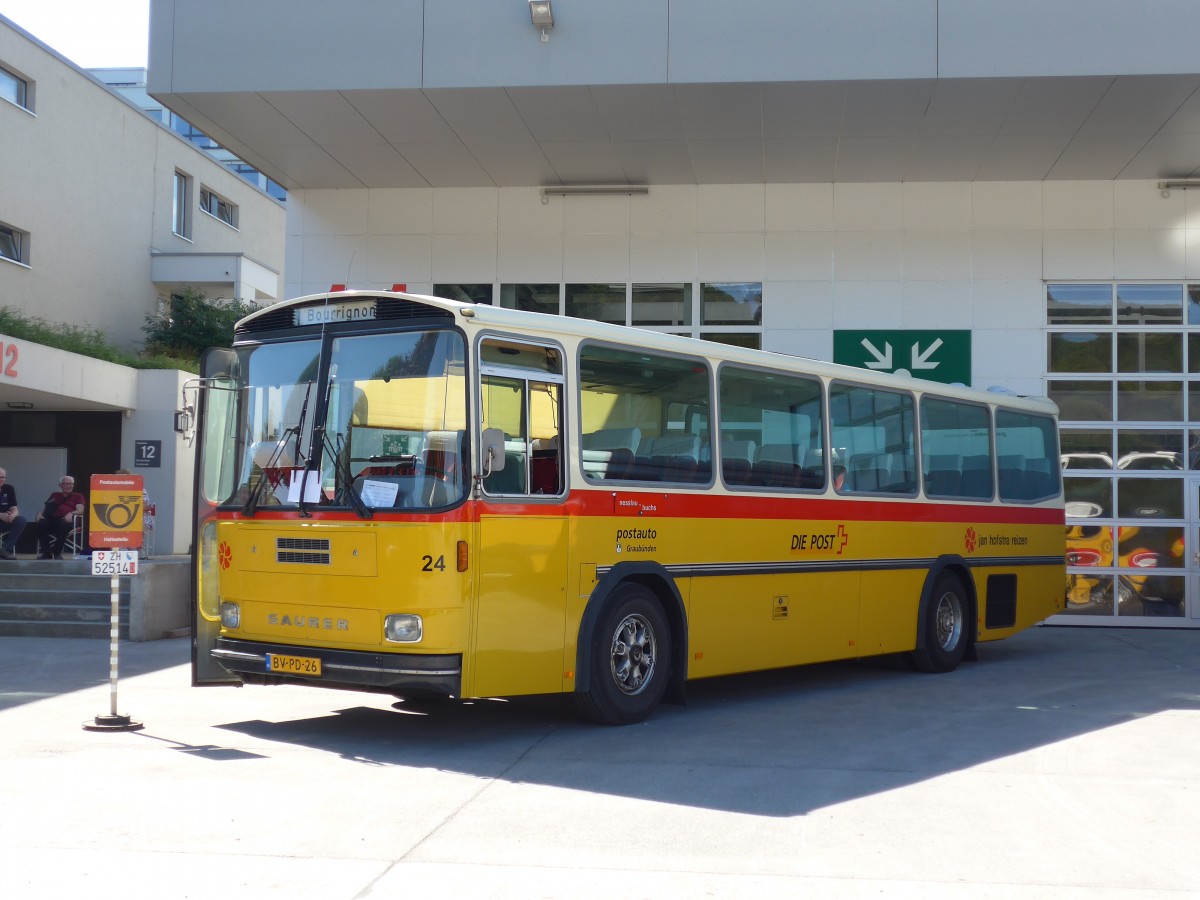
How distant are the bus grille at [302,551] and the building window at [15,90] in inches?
963

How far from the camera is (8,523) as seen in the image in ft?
61.8

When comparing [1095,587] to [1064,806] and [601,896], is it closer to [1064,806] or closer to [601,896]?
[1064,806]

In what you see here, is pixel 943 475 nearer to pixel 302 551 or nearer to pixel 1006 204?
pixel 1006 204

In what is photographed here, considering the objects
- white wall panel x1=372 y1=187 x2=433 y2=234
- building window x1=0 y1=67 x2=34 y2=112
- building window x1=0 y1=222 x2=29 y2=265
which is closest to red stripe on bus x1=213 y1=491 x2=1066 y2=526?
white wall panel x1=372 y1=187 x2=433 y2=234

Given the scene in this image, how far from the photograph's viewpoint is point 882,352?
1812 cm

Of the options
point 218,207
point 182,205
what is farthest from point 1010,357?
point 218,207

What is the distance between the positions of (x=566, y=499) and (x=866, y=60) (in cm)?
796

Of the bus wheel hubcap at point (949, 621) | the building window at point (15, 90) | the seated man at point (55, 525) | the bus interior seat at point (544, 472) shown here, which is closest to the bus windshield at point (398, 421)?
the bus interior seat at point (544, 472)

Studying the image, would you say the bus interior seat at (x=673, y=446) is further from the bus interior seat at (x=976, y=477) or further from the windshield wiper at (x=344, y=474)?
the bus interior seat at (x=976, y=477)

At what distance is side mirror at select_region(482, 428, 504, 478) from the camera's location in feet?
28.2

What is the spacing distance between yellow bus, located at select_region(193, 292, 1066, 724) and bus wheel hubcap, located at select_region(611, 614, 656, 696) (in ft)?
0.06

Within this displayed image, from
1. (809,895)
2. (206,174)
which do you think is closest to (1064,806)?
(809,895)

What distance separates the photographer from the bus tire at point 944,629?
1360cm

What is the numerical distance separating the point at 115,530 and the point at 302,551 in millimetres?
1861
